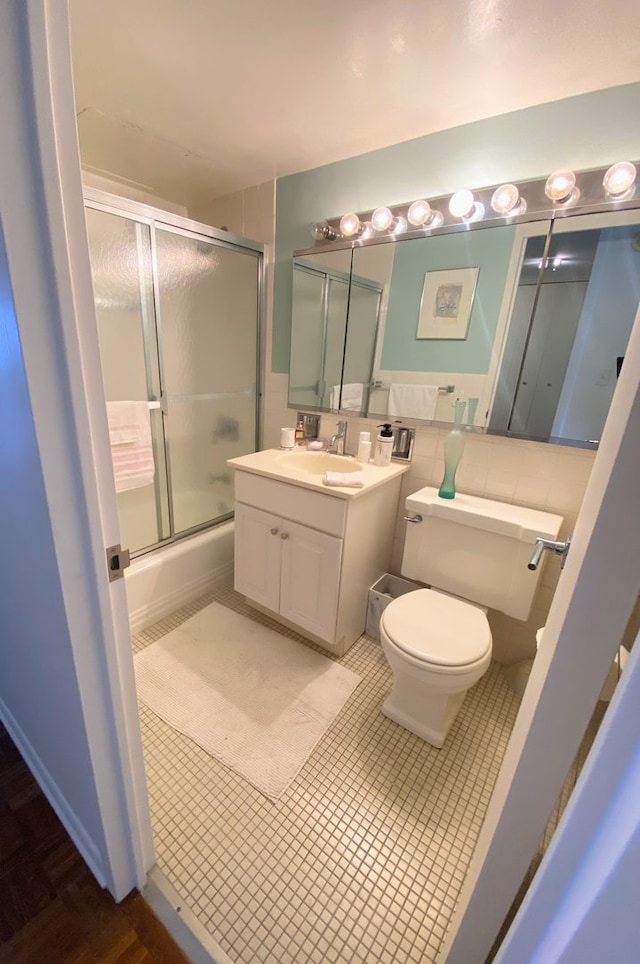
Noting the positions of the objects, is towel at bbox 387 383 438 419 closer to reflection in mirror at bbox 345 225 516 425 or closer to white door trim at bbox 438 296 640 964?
reflection in mirror at bbox 345 225 516 425

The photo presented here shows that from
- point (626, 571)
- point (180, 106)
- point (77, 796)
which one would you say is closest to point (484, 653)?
point (626, 571)

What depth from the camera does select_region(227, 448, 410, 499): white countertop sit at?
1461 millimetres

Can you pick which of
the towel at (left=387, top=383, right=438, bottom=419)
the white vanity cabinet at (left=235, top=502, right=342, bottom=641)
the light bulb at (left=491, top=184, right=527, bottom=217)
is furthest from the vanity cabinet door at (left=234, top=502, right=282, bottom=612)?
the light bulb at (left=491, top=184, right=527, bottom=217)

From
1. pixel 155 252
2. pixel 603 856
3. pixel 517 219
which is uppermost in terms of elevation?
pixel 517 219

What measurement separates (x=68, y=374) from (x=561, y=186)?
5.24 feet

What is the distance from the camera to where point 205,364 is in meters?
2.06

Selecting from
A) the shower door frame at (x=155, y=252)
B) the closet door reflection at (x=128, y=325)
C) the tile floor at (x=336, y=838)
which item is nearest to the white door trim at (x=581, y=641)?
the tile floor at (x=336, y=838)

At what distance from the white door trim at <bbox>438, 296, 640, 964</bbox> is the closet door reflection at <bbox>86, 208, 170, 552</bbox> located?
1.51 meters

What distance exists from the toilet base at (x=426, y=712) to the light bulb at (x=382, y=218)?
1.86 m

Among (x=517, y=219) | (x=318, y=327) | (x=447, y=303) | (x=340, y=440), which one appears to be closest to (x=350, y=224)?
(x=318, y=327)

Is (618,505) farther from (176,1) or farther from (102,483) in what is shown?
(176,1)

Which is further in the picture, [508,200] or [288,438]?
[288,438]

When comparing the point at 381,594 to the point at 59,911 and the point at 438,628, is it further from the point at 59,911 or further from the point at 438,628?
the point at 59,911

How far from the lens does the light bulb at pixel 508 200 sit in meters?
1.33
